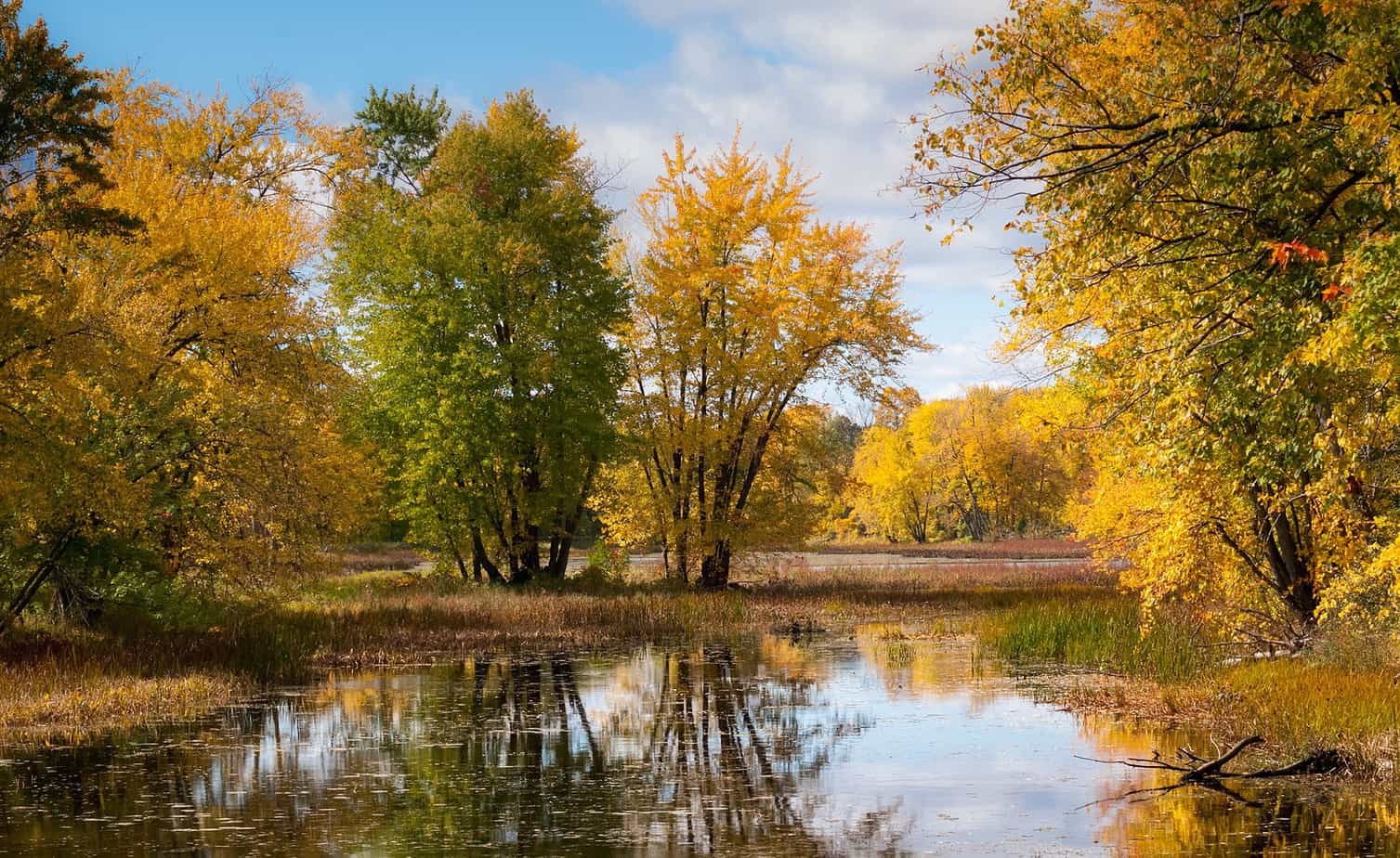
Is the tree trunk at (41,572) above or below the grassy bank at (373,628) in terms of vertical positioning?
above

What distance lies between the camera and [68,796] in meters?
10.8

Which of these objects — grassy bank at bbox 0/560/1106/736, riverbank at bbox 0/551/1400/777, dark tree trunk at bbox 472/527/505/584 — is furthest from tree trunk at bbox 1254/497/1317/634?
dark tree trunk at bbox 472/527/505/584

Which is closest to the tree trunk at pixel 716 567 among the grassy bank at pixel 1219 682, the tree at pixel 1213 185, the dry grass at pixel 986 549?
the grassy bank at pixel 1219 682

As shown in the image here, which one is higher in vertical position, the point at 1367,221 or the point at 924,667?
the point at 1367,221

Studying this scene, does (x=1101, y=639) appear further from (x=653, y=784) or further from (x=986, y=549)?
(x=986, y=549)

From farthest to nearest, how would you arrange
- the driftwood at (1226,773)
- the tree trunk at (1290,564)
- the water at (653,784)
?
the tree trunk at (1290,564), the driftwood at (1226,773), the water at (653,784)

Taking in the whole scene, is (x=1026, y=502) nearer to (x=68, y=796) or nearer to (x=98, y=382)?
(x=98, y=382)

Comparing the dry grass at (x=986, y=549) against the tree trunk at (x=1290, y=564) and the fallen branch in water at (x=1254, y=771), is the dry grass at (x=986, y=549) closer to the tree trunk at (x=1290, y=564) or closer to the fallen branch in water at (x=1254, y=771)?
the tree trunk at (x=1290, y=564)

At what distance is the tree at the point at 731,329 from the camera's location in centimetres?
3155

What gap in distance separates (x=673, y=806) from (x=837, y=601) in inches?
752

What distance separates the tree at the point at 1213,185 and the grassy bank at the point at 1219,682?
1988 mm

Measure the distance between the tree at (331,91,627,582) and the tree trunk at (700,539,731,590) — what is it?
361 cm

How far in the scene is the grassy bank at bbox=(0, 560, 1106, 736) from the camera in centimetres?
1547

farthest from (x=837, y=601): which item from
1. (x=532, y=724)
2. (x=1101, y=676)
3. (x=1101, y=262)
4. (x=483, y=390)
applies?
(x=1101, y=262)
